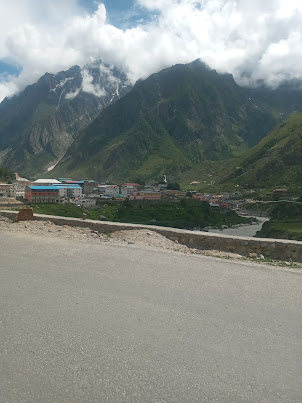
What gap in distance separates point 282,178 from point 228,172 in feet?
110

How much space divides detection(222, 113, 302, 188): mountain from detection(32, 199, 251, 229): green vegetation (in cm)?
4073

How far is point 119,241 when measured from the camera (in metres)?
10.5

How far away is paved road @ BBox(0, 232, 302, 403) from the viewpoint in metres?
3.50

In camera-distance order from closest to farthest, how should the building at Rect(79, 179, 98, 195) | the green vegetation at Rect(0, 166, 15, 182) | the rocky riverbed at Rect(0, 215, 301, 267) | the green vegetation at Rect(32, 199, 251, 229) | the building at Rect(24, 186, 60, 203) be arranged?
the rocky riverbed at Rect(0, 215, 301, 267)
the green vegetation at Rect(32, 199, 251, 229)
the building at Rect(24, 186, 60, 203)
the green vegetation at Rect(0, 166, 15, 182)
the building at Rect(79, 179, 98, 195)

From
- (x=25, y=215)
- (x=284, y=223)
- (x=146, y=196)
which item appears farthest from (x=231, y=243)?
(x=146, y=196)

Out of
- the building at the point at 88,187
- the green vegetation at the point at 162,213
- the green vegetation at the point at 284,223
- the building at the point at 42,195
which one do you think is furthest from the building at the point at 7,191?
the green vegetation at the point at 284,223

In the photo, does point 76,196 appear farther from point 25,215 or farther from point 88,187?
point 25,215

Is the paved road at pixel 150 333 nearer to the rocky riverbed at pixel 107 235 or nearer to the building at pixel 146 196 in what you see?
the rocky riverbed at pixel 107 235

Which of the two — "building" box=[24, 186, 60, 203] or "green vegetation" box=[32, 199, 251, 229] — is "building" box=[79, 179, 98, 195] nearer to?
"building" box=[24, 186, 60, 203]

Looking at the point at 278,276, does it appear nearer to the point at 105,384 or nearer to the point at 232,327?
the point at 232,327

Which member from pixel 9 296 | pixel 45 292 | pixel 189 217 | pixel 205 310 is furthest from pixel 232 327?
pixel 189 217

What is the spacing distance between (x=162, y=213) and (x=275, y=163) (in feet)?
238

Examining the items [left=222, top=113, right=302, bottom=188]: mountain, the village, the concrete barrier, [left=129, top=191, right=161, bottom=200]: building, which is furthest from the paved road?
[left=222, top=113, right=302, bottom=188]: mountain

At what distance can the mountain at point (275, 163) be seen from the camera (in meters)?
113
